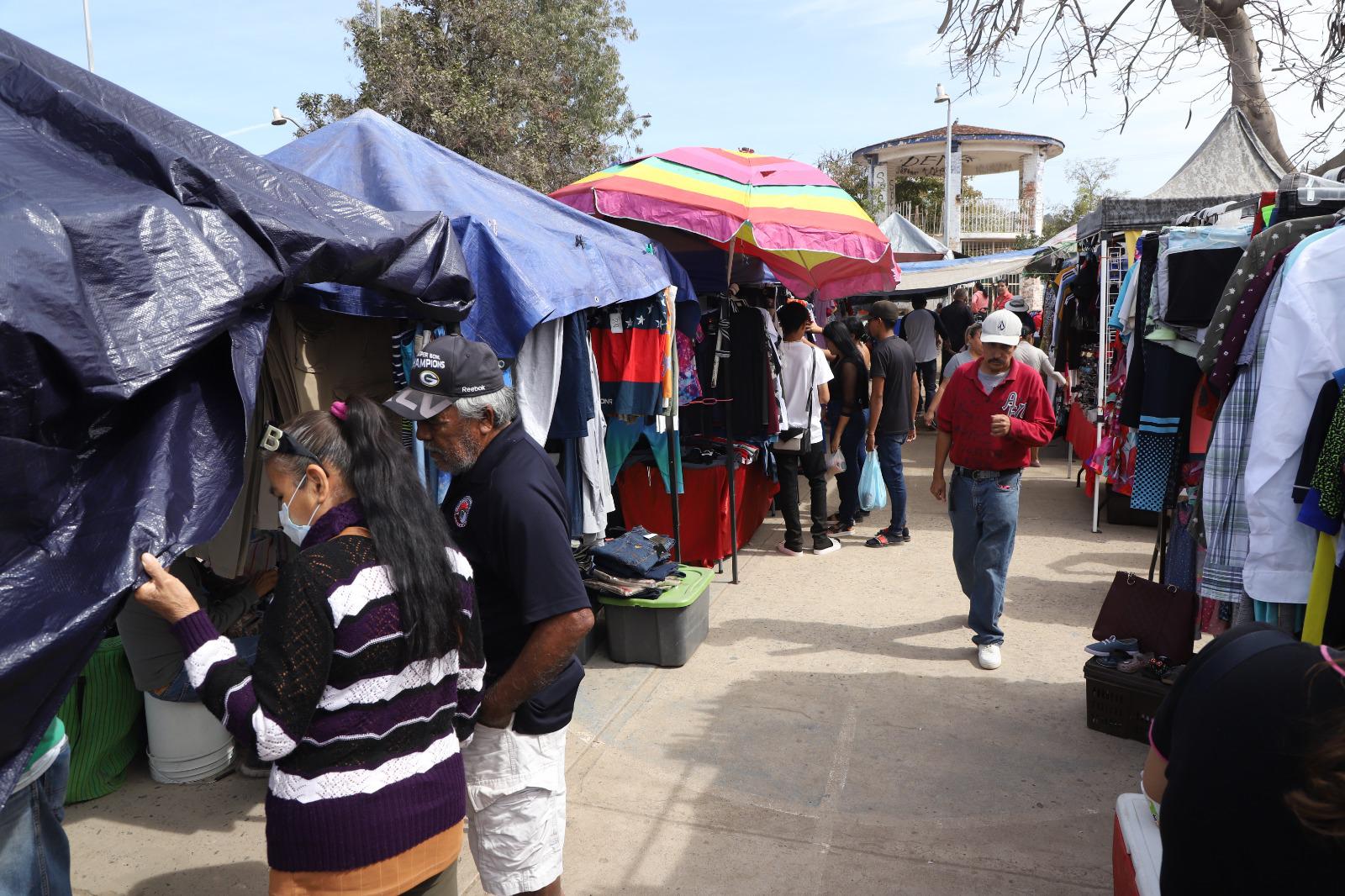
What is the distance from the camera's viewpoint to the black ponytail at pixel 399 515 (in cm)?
187

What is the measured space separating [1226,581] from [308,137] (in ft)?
14.1

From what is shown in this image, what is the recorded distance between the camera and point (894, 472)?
7738 millimetres

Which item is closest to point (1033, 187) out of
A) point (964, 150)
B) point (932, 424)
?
point (964, 150)

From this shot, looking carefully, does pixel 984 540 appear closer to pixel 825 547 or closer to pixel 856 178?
pixel 825 547

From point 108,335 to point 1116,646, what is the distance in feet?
13.6

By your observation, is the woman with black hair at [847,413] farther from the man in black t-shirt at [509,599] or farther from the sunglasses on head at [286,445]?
the sunglasses on head at [286,445]

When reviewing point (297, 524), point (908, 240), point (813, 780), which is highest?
point (908, 240)

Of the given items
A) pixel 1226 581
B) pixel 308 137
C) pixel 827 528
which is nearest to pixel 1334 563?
pixel 1226 581

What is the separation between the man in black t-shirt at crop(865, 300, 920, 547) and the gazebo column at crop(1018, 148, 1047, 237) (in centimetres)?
2928

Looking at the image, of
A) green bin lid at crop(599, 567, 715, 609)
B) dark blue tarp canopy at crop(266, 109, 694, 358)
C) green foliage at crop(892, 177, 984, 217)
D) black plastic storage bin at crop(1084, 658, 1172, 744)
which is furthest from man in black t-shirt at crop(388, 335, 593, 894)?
green foliage at crop(892, 177, 984, 217)

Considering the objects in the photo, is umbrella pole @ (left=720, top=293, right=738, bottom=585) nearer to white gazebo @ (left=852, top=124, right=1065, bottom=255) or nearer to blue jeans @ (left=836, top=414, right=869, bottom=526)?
blue jeans @ (left=836, top=414, right=869, bottom=526)

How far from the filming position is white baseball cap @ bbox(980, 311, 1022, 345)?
4.78 metres

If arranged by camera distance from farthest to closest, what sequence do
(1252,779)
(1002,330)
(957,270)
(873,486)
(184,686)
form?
(957,270), (873,486), (1002,330), (184,686), (1252,779)

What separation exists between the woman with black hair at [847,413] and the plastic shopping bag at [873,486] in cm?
25
